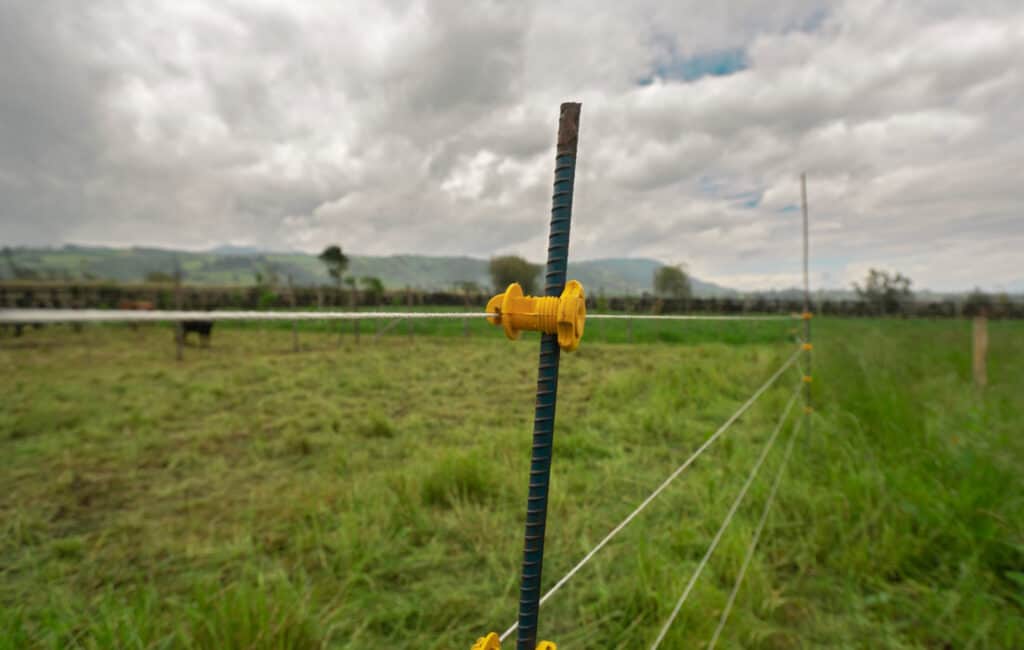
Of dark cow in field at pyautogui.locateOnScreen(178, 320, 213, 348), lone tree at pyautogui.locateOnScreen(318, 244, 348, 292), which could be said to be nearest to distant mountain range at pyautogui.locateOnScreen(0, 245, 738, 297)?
lone tree at pyautogui.locateOnScreen(318, 244, 348, 292)

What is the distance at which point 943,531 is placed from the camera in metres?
Result: 2.10

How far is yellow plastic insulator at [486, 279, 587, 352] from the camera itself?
0.70m

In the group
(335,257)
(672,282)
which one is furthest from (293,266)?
(672,282)

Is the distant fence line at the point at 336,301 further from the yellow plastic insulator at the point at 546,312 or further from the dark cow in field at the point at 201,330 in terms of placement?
the yellow plastic insulator at the point at 546,312

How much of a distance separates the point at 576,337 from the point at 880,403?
3.44 meters

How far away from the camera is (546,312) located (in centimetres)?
71

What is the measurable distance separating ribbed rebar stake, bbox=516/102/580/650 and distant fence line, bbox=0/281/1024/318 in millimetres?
1117

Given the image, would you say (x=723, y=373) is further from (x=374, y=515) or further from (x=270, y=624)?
(x=270, y=624)

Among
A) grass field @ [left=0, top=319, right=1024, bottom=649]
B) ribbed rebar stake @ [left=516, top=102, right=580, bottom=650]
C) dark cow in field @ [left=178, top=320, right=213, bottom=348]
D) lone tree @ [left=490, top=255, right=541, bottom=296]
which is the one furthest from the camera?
dark cow in field @ [left=178, top=320, right=213, bottom=348]

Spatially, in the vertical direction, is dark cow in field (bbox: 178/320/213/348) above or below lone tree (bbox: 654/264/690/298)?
below

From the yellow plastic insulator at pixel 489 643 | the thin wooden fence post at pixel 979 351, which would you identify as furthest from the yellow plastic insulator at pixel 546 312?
the thin wooden fence post at pixel 979 351

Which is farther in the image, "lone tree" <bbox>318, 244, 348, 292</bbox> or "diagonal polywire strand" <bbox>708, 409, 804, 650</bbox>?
"lone tree" <bbox>318, 244, 348, 292</bbox>

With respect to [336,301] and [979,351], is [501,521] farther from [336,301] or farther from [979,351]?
[336,301]

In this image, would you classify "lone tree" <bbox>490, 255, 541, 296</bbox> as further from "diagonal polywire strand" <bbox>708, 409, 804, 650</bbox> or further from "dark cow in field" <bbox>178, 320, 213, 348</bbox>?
"dark cow in field" <bbox>178, 320, 213, 348</bbox>
